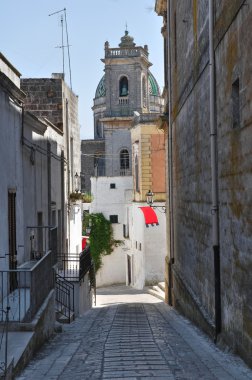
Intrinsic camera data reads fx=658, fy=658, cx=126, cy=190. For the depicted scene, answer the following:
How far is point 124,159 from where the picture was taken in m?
51.1

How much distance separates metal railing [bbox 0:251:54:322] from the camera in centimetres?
973

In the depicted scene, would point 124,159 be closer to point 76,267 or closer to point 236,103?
point 76,267

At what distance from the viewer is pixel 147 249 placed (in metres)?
30.7

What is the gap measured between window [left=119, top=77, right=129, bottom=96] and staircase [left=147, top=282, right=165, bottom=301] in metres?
27.9

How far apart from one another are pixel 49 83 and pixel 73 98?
3375mm

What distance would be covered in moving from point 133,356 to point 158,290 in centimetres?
1903

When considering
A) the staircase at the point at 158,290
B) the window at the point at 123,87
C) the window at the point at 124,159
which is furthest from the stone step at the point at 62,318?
the window at the point at 123,87

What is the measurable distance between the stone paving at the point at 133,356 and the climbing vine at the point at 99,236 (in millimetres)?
25287

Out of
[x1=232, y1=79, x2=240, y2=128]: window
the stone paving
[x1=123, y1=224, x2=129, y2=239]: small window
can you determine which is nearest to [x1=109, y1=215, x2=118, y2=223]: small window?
[x1=123, y1=224, x2=129, y2=239]: small window

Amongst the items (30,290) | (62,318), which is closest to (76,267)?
(62,318)

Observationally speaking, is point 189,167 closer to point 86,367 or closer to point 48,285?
point 48,285

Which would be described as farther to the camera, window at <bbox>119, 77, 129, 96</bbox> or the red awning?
window at <bbox>119, 77, 129, 96</bbox>

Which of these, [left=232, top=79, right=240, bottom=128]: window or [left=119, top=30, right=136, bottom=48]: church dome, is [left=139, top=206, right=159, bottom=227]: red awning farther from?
[left=119, top=30, right=136, bottom=48]: church dome

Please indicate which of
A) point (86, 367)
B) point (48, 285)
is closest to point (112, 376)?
point (86, 367)
